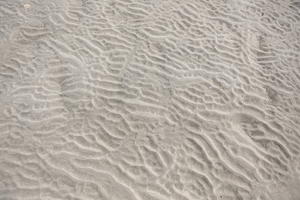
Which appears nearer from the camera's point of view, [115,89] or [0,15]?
[115,89]

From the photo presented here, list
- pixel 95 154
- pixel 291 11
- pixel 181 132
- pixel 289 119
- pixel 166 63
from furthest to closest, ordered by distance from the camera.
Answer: pixel 291 11 → pixel 166 63 → pixel 289 119 → pixel 181 132 → pixel 95 154

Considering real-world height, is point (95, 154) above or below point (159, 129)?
below

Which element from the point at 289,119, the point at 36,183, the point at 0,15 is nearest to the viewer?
the point at 36,183

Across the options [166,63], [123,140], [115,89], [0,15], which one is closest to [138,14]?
[166,63]

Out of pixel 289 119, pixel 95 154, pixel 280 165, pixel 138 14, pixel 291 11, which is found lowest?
pixel 95 154

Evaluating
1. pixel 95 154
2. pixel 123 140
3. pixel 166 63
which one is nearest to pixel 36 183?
pixel 95 154

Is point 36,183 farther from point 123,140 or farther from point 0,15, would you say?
point 0,15

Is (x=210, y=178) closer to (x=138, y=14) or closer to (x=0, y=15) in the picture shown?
(x=138, y=14)
